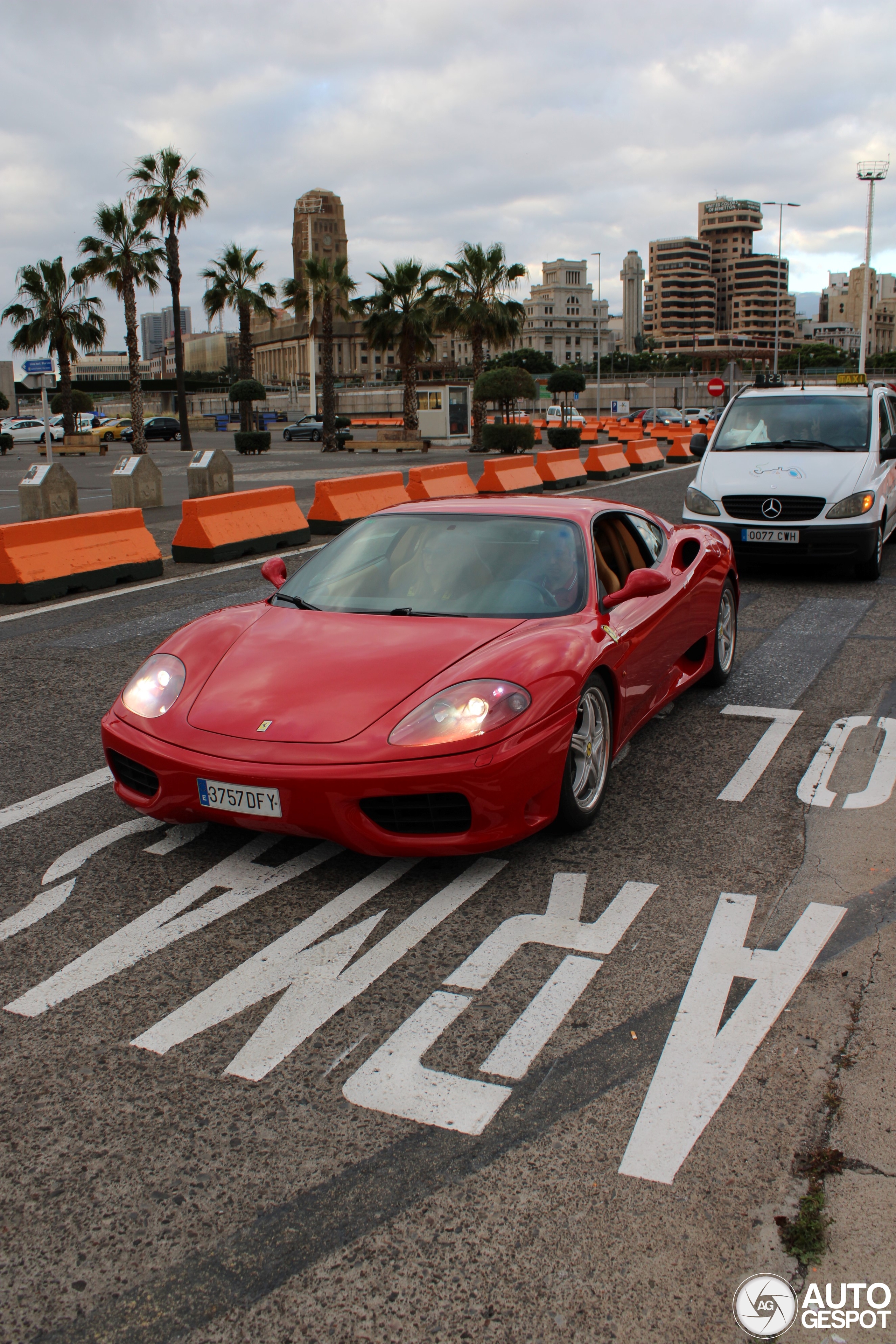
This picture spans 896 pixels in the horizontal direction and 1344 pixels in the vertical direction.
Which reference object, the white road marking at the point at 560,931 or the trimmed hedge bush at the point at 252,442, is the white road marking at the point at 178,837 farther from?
the trimmed hedge bush at the point at 252,442

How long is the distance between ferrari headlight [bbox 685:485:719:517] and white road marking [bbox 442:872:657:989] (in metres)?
7.07

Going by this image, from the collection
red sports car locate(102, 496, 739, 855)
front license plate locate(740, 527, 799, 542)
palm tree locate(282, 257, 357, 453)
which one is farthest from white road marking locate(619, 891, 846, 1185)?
palm tree locate(282, 257, 357, 453)

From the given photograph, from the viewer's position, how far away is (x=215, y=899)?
3.85 m

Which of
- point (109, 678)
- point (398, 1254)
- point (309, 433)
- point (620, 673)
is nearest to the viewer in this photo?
point (398, 1254)

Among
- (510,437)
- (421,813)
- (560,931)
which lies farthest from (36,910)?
(510,437)

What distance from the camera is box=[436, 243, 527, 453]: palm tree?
42.1 metres

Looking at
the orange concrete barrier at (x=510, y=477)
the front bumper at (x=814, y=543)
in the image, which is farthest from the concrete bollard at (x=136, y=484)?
the front bumper at (x=814, y=543)

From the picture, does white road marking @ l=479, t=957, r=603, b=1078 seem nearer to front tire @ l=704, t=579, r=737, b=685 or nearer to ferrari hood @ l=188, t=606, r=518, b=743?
ferrari hood @ l=188, t=606, r=518, b=743

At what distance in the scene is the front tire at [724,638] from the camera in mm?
6609

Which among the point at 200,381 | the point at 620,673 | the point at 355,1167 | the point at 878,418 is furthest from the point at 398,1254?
the point at 200,381

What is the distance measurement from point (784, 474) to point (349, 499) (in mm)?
7371

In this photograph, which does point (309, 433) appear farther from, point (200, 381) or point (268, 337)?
point (268, 337)

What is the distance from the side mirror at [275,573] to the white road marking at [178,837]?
1.29m

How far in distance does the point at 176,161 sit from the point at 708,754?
134 ft
